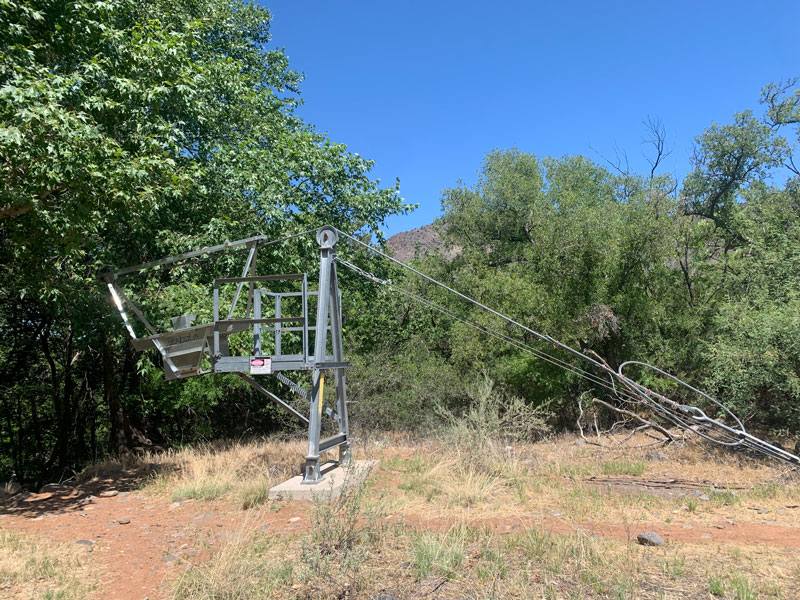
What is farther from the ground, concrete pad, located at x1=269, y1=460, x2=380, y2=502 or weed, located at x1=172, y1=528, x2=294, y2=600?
weed, located at x1=172, y1=528, x2=294, y2=600

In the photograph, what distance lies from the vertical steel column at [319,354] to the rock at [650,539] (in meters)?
4.26

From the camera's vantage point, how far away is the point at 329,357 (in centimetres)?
898

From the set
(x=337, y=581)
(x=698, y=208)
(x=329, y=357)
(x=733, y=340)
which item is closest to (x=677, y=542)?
(x=337, y=581)

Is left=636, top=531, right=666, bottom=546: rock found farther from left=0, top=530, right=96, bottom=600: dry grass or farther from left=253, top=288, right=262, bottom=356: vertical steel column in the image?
left=253, top=288, right=262, bottom=356: vertical steel column

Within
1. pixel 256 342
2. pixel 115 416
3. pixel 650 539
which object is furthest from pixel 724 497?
pixel 115 416

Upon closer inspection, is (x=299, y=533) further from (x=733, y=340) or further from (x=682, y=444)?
(x=733, y=340)

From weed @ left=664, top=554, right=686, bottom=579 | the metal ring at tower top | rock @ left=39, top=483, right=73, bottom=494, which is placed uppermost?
the metal ring at tower top

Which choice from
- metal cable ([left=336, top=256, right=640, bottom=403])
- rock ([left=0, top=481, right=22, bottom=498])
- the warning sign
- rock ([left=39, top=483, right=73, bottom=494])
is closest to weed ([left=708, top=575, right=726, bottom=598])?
metal cable ([left=336, top=256, right=640, bottom=403])

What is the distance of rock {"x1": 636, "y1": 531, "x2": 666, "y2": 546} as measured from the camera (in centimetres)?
526

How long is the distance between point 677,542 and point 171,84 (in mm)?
9408

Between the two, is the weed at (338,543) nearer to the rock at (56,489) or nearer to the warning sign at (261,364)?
the warning sign at (261,364)

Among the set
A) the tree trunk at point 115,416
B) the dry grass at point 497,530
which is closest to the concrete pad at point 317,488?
the dry grass at point 497,530

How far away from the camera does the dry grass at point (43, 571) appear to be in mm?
4470

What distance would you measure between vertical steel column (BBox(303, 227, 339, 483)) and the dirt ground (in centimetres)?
68
